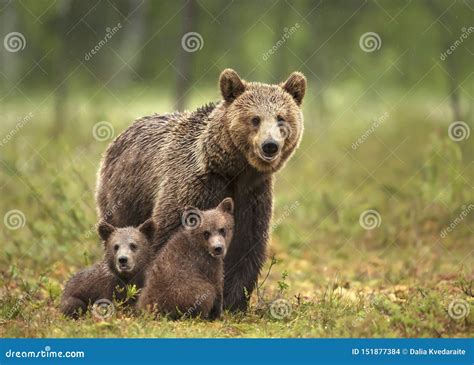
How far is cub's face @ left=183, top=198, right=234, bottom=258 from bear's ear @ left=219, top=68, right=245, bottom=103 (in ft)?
3.83

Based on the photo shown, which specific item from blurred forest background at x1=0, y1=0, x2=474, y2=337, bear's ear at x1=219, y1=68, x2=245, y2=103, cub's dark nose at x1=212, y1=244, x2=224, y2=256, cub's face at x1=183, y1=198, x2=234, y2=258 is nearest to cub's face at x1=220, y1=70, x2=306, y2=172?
bear's ear at x1=219, y1=68, x2=245, y2=103

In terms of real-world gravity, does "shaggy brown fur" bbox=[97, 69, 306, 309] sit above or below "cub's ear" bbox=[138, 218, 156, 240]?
above

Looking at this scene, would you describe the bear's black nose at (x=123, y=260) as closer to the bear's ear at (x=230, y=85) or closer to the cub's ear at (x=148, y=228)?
the cub's ear at (x=148, y=228)

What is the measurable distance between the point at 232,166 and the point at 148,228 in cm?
107

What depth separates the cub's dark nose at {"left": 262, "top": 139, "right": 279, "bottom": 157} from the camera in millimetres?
8102

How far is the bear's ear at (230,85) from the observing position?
28.3ft

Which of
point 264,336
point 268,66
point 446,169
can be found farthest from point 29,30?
point 264,336

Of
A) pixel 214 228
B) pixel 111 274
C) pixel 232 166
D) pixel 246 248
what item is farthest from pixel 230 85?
pixel 111 274

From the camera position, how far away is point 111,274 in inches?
325

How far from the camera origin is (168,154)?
30.2 ft

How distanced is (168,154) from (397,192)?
19.2ft

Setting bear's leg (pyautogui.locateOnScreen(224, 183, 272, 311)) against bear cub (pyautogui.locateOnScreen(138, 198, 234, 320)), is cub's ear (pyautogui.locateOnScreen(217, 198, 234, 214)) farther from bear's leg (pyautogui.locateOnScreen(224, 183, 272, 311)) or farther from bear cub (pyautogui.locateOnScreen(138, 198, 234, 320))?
bear's leg (pyautogui.locateOnScreen(224, 183, 272, 311))

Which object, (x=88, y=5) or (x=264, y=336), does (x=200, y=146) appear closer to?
(x=264, y=336)

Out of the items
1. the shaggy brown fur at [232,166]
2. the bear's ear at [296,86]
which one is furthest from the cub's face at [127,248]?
the bear's ear at [296,86]
